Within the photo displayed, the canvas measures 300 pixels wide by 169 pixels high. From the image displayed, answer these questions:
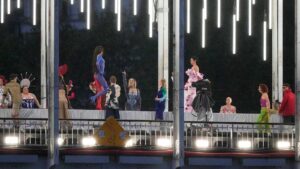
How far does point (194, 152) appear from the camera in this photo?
41.0 m

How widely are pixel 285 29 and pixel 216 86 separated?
17.1 feet

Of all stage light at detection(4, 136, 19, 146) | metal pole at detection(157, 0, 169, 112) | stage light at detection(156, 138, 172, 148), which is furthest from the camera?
metal pole at detection(157, 0, 169, 112)

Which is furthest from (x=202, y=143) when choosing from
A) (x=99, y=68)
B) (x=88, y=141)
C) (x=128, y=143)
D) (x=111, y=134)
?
(x=99, y=68)

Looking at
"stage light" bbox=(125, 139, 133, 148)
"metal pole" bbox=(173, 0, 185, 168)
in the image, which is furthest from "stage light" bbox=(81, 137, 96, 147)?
"metal pole" bbox=(173, 0, 185, 168)

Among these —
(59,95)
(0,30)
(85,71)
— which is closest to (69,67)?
(85,71)

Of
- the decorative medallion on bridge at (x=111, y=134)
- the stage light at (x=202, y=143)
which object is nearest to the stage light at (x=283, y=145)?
the stage light at (x=202, y=143)

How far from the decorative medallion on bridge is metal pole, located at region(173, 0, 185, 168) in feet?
5.32

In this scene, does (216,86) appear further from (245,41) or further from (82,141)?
(82,141)

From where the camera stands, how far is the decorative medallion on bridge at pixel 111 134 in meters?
41.1

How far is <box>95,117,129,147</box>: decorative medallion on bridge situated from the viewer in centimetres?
4106

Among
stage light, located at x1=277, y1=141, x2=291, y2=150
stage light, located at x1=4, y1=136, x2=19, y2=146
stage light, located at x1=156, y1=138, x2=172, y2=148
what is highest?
stage light, located at x1=4, y1=136, x2=19, y2=146

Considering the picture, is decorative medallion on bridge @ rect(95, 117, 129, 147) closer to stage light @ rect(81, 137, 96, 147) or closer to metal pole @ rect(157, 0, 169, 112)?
stage light @ rect(81, 137, 96, 147)

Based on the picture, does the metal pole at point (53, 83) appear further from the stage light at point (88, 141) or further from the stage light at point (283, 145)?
the stage light at point (283, 145)

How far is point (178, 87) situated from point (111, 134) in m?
2.30
